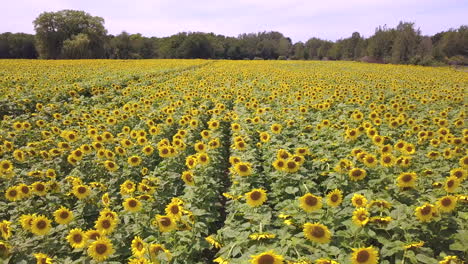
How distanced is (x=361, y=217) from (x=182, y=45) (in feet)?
227

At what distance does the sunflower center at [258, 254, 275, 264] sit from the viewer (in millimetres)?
2535

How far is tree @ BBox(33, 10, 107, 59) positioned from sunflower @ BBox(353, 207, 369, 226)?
58007 millimetres

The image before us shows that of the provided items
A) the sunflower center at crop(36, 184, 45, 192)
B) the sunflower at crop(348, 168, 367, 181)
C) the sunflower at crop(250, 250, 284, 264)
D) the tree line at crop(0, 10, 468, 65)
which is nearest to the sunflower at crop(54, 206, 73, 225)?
the sunflower center at crop(36, 184, 45, 192)

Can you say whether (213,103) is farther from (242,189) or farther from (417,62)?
(417,62)

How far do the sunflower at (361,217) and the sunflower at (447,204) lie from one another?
0.79 m

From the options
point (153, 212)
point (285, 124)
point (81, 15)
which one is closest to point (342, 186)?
point (153, 212)

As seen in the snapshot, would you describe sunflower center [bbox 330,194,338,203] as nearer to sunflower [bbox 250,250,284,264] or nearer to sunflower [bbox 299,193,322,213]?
sunflower [bbox 299,193,322,213]

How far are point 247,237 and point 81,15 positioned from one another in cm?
6417

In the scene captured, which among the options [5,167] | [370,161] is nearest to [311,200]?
[370,161]

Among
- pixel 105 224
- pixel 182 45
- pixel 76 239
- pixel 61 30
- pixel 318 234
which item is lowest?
pixel 76 239

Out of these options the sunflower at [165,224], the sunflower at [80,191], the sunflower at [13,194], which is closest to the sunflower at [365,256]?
the sunflower at [165,224]

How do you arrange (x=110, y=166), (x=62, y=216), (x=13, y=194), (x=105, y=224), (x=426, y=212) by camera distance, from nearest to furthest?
1. (x=426, y=212)
2. (x=105, y=224)
3. (x=62, y=216)
4. (x=13, y=194)
5. (x=110, y=166)

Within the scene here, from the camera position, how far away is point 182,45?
224 ft

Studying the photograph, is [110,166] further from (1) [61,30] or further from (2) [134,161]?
(1) [61,30]
